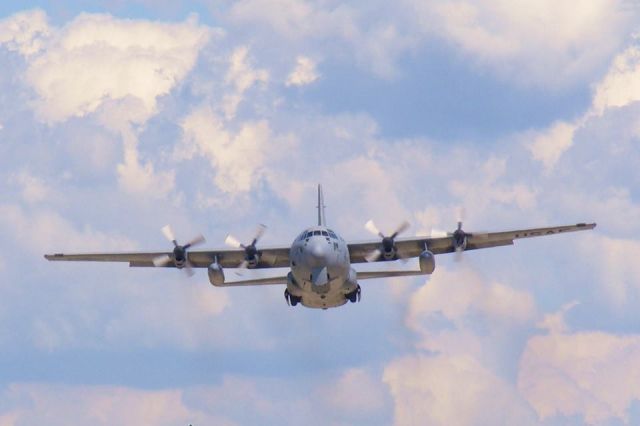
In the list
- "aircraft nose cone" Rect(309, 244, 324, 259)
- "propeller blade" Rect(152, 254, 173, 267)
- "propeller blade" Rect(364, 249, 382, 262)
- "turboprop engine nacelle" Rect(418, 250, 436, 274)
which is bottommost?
"aircraft nose cone" Rect(309, 244, 324, 259)

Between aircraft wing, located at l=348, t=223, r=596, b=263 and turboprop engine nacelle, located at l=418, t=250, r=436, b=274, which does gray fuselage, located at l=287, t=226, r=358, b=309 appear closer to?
turboprop engine nacelle, located at l=418, t=250, r=436, b=274

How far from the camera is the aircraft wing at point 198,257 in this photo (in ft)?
273

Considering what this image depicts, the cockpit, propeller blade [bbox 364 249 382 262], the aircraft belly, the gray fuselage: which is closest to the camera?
the gray fuselage

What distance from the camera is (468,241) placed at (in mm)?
82438

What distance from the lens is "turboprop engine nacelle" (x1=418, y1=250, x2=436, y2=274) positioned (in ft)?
251

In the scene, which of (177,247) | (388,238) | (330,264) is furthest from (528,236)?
(177,247)

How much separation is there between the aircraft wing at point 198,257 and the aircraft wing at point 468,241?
4.68 meters

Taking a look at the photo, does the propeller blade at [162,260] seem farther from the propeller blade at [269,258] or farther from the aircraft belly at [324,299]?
the aircraft belly at [324,299]

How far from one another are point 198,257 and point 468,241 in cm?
1634

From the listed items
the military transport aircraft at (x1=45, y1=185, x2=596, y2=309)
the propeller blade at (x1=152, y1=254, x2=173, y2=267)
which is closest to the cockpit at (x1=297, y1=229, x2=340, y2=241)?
the military transport aircraft at (x1=45, y1=185, x2=596, y2=309)

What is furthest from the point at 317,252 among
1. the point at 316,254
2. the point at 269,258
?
the point at 269,258

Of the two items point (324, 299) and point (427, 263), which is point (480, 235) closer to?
point (427, 263)

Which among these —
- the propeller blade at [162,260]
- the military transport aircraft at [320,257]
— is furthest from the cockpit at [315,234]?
the propeller blade at [162,260]

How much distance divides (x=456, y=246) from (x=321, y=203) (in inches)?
577
